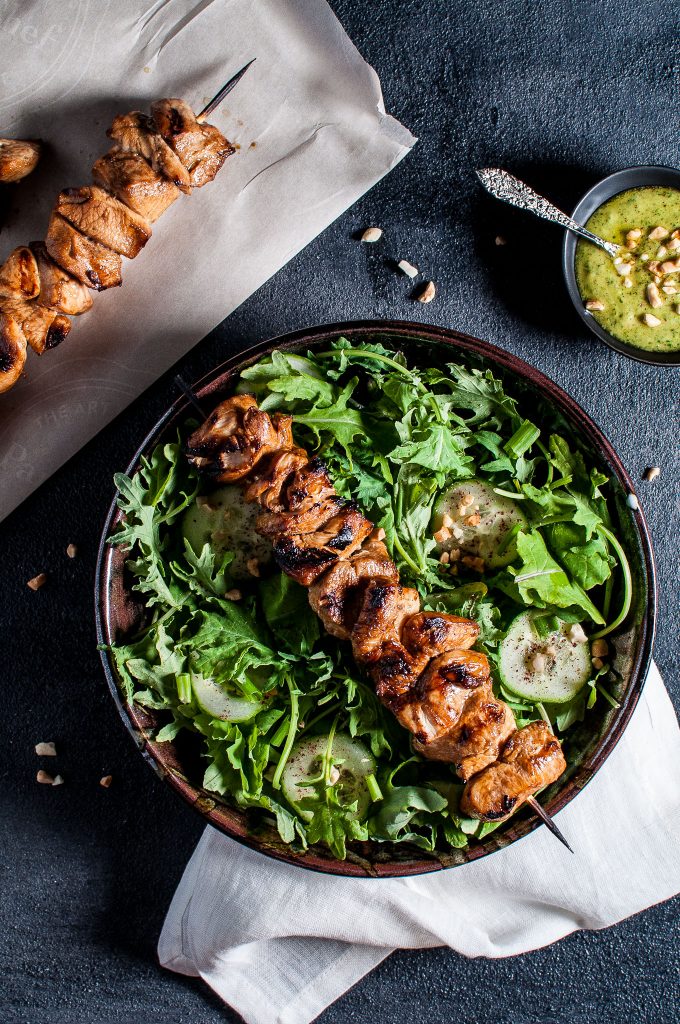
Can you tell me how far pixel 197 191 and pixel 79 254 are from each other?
55 cm

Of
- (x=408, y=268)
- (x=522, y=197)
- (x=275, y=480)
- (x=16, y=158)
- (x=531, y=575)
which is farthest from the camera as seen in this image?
(x=408, y=268)

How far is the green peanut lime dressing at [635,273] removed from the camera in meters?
2.89

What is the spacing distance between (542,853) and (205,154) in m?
2.70

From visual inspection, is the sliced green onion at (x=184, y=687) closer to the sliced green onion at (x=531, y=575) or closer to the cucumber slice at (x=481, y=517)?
the cucumber slice at (x=481, y=517)

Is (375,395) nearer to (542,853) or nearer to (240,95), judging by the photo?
(240,95)

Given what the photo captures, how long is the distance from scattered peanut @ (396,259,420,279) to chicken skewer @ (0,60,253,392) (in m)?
0.72

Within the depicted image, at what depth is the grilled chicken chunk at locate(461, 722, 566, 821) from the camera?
7.20 feet

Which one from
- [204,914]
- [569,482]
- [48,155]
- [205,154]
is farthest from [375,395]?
[204,914]

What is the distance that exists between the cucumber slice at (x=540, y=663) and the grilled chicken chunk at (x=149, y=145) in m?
1.78

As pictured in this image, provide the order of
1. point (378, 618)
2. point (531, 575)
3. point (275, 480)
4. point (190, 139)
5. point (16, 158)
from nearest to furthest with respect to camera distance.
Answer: point (378, 618)
point (275, 480)
point (531, 575)
point (190, 139)
point (16, 158)

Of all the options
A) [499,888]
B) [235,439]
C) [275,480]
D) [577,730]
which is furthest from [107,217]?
[499,888]

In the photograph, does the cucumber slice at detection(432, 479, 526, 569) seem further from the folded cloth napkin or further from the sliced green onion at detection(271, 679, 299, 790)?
the folded cloth napkin

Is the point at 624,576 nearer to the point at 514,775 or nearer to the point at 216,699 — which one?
the point at 514,775

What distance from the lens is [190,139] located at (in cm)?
252
